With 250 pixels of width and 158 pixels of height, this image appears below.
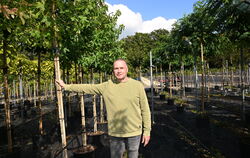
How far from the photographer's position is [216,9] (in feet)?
14.0

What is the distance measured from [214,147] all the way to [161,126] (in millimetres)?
2791

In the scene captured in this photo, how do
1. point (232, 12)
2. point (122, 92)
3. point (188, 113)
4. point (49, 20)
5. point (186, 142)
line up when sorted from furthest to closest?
point (188, 113)
point (186, 142)
point (232, 12)
point (122, 92)
point (49, 20)

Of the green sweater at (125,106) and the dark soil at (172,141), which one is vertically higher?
the green sweater at (125,106)

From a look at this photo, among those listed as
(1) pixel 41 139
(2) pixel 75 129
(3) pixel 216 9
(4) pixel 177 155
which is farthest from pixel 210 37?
(1) pixel 41 139

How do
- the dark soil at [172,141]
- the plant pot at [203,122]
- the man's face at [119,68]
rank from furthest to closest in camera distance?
1. the plant pot at [203,122]
2. the dark soil at [172,141]
3. the man's face at [119,68]

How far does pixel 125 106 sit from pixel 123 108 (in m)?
0.04

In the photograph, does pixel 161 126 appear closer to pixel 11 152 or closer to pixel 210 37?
pixel 210 37

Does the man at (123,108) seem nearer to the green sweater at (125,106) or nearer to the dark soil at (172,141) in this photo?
the green sweater at (125,106)

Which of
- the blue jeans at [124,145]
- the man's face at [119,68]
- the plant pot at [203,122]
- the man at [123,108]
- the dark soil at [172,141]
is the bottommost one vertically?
the dark soil at [172,141]

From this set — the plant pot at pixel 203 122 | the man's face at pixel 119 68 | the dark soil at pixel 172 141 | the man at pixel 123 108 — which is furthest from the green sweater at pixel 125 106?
the plant pot at pixel 203 122

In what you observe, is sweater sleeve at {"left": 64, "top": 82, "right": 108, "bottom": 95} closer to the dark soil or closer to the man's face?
the man's face

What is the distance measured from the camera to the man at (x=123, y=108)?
2.68 meters

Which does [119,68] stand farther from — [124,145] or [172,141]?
[172,141]

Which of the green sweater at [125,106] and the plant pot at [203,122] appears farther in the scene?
the plant pot at [203,122]
